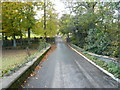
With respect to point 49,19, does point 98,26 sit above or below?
below

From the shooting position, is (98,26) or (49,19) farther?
(49,19)

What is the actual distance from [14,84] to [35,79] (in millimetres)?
1065

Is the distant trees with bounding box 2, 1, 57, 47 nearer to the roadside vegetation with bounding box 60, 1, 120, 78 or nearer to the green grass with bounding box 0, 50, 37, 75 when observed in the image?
the roadside vegetation with bounding box 60, 1, 120, 78

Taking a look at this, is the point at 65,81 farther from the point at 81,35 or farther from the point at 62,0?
the point at 62,0

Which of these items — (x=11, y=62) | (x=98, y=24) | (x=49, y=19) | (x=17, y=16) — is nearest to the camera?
(x=11, y=62)

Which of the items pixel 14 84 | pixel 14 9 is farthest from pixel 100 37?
pixel 14 9

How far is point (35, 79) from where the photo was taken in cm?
392

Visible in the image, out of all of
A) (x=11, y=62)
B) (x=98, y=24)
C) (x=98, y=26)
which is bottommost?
(x=11, y=62)

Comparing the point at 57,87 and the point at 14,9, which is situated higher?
the point at 14,9

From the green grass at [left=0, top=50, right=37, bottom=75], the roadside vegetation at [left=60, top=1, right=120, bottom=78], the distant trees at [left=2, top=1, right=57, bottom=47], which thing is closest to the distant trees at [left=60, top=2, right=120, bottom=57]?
the roadside vegetation at [left=60, top=1, right=120, bottom=78]

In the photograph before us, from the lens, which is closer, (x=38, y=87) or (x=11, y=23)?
(x=38, y=87)

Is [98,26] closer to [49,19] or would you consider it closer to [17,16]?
[17,16]

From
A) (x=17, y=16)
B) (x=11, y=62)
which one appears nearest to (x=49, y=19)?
(x=17, y=16)

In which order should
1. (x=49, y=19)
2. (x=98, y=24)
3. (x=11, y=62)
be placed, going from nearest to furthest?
(x=11, y=62), (x=98, y=24), (x=49, y=19)
